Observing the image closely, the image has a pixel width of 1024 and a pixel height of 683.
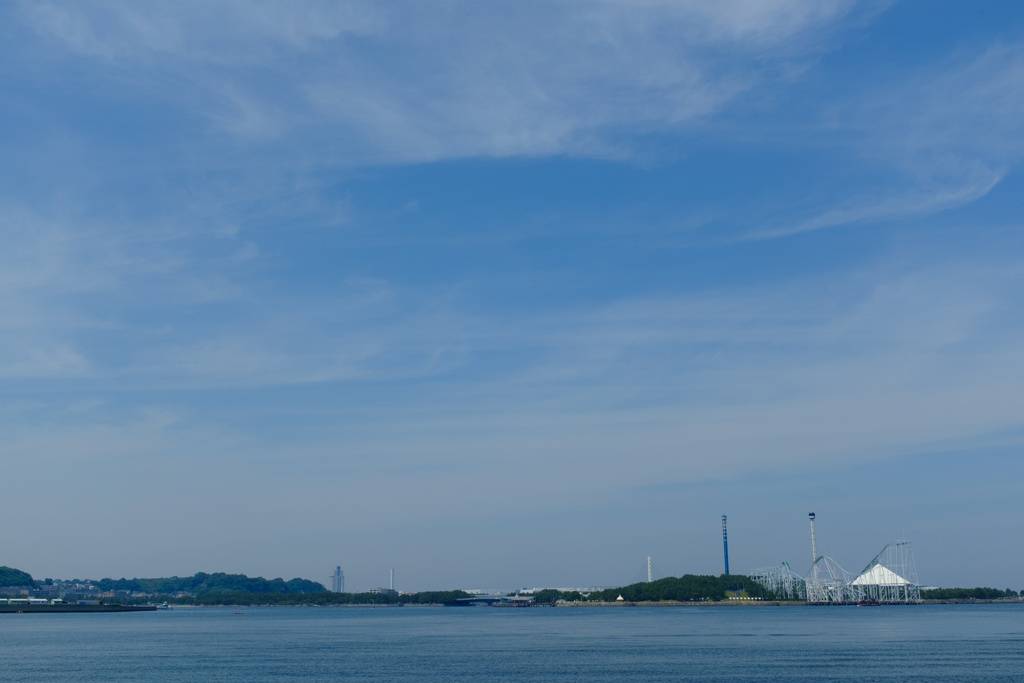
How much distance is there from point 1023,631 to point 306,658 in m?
91.6

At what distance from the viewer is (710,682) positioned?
59.7 metres

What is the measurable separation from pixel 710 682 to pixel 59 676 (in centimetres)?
5052

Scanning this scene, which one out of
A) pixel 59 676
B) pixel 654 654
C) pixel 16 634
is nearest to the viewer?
pixel 59 676

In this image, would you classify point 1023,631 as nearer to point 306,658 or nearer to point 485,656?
point 485,656

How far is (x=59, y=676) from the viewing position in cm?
6881

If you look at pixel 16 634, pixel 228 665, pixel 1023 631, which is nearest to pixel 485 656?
pixel 228 665

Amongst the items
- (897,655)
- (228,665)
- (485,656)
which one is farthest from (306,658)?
Answer: (897,655)

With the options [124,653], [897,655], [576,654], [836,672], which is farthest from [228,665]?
[897,655]

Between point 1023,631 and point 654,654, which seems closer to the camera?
point 654,654

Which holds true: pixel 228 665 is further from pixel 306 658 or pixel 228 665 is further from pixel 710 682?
pixel 710 682

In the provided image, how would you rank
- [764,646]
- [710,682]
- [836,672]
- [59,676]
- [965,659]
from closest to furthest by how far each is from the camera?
1. [710,682]
2. [836,672]
3. [59,676]
4. [965,659]
5. [764,646]

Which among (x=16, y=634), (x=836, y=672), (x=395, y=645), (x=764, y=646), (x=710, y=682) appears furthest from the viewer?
(x=16, y=634)

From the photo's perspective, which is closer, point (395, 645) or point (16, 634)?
point (395, 645)

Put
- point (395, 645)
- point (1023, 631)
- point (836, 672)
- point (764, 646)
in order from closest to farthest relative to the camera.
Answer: point (836, 672)
point (764, 646)
point (395, 645)
point (1023, 631)
